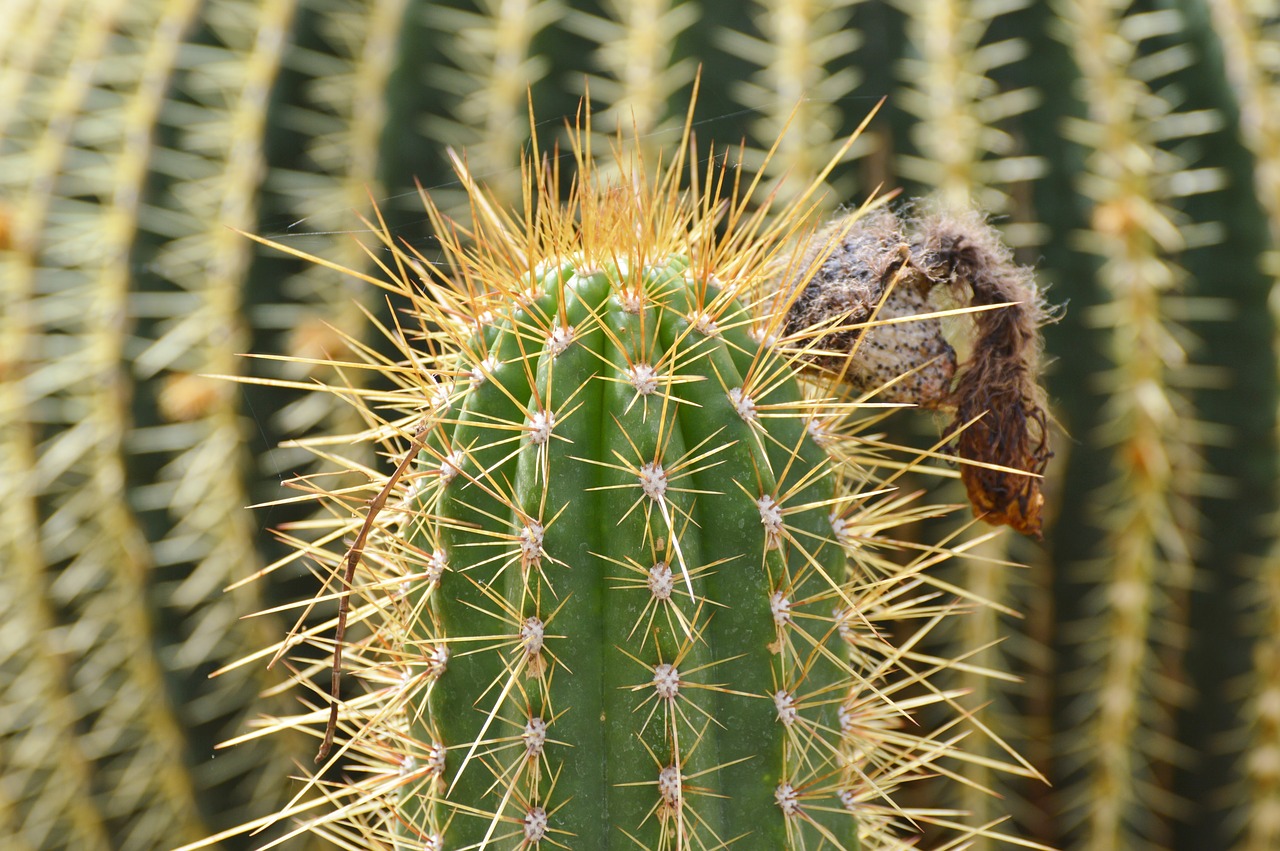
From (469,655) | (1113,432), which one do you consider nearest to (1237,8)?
(1113,432)

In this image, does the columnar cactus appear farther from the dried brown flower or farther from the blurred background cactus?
the blurred background cactus

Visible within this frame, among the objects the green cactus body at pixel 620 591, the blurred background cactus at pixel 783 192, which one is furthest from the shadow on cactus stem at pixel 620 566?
the blurred background cactus at pixel 783 192

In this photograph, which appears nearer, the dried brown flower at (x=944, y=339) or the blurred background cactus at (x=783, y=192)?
the dried brown flower at (x=944, y=339)

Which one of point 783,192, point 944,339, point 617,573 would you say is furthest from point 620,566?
point 783,192

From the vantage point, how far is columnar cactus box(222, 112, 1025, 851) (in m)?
0.74

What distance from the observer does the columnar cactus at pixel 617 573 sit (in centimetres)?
74

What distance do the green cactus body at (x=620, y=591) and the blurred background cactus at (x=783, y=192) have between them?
28.1 inches

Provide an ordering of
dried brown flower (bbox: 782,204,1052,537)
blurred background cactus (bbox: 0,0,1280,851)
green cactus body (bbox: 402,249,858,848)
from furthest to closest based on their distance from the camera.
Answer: blurred background cactus (bbox: 0,0,1280,851) → dried brown flower (bbox: 782,204,1052,537) → green cactus body (bbox: 402,249,858,848)

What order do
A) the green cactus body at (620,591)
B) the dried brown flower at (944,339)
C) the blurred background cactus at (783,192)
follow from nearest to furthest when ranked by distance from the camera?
1. the green cactus body at (620,591)
2. the dried brown flower at (944,339)
3. the blurred background cactus at (783,192)

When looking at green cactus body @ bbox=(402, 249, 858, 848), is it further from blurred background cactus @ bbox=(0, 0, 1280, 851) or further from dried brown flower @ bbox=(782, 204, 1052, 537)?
blurred background cactus @ bbox=(0, 0, 1280, 851)

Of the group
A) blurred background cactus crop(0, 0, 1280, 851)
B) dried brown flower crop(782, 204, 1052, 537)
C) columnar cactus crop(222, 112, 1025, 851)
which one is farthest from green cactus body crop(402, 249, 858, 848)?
blurred background cactus crop(0, 0, 1280, 851)

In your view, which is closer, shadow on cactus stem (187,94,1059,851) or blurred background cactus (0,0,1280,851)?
shadow on cactus stem (187,94,1059,851)

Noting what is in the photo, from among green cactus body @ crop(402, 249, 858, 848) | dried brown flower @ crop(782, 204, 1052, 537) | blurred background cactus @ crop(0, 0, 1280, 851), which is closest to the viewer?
green cactus body @ crop(402, 249, 858, 848)

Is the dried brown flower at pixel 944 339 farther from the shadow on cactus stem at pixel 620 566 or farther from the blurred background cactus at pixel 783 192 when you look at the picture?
the blurred background cactus at pixel 783 192
